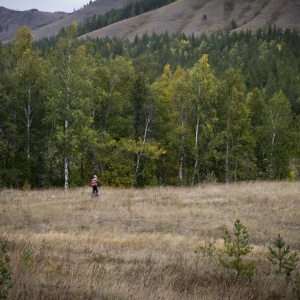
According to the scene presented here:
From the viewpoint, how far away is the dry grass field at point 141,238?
262 inches

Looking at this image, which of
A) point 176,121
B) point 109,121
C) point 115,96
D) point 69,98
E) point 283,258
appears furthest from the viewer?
point 176,121

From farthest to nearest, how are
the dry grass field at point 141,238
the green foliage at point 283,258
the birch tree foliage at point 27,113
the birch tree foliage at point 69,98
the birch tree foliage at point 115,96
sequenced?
the birch tree foliage at point 115,96 < the birch tree foliage at point 27,113 < the birch tree foliage at point 69,98 < the green foliage at point 283,258 < the dry grass field at point 141,238

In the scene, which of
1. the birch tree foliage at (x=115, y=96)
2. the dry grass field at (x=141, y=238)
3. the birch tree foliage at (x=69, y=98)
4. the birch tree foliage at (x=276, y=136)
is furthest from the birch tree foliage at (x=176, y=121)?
the birch tree foliage at (x=276, y=136)

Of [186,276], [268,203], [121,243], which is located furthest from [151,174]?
[186,276]

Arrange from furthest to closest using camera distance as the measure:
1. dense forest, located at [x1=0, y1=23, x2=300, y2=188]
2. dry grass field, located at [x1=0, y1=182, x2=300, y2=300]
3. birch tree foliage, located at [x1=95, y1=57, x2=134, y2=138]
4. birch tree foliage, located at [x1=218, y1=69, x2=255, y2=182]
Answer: birch tree foliage, located at [x1=218, y1=69, x2=255, y2=182], birch tree foliage, located at [x1=95, y1=57, x2=134, y2=138], dense forest, located at [x1=0, y1=23, x2=300, y2=188], dry grass field, located at [x1=0, y1=182, x2=300, y2=300]

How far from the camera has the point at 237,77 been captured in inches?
1259

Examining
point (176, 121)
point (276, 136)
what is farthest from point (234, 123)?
point (276, 136)

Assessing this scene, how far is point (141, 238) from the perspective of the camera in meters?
12.9

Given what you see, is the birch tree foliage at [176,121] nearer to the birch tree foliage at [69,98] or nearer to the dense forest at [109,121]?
the dense forest at [109,121]

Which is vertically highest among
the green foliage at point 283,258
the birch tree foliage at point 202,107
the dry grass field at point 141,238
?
the birch tree foliage at point 202,107

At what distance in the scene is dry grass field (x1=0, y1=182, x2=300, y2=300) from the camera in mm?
6664

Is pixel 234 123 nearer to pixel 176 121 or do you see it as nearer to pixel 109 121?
pixel 176 121

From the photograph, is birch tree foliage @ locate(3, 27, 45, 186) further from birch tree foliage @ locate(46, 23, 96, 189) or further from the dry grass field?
the dry grass field

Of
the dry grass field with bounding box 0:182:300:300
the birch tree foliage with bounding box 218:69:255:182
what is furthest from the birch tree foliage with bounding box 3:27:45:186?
the birch tree foliage with bounding box 218:69:255:182
